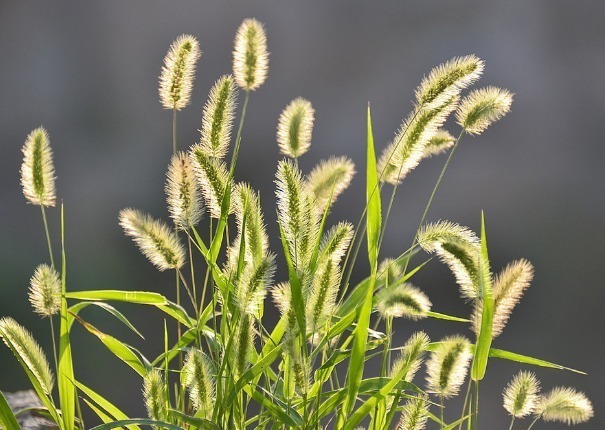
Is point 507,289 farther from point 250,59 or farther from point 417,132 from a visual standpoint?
point 250,59

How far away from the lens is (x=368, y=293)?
2.64 ft

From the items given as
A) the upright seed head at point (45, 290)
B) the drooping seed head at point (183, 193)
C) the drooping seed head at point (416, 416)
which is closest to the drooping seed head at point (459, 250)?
the drooping seed head at point (416, 416)

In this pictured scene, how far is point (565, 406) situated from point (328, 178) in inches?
12.8

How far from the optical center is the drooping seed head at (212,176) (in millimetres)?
867

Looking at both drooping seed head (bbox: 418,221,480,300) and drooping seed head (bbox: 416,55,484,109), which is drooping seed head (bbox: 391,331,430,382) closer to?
drooping seed head (bbox: 418,221,480,300)

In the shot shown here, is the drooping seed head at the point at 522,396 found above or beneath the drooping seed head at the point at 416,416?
above

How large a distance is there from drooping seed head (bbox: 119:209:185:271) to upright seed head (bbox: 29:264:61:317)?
0.27 feet

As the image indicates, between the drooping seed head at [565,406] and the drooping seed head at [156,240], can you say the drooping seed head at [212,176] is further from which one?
the drooping seed head at [565,406]

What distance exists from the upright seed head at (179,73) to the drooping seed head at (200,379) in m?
0.29

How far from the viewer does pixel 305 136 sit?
928 mm

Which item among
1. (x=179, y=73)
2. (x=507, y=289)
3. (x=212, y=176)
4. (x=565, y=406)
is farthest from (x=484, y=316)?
(x=179, y=73)

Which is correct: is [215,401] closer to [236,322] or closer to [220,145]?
[236,322]

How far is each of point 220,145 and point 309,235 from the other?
0.57 feet

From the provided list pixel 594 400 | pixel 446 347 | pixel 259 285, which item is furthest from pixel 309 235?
pixel 594 400
